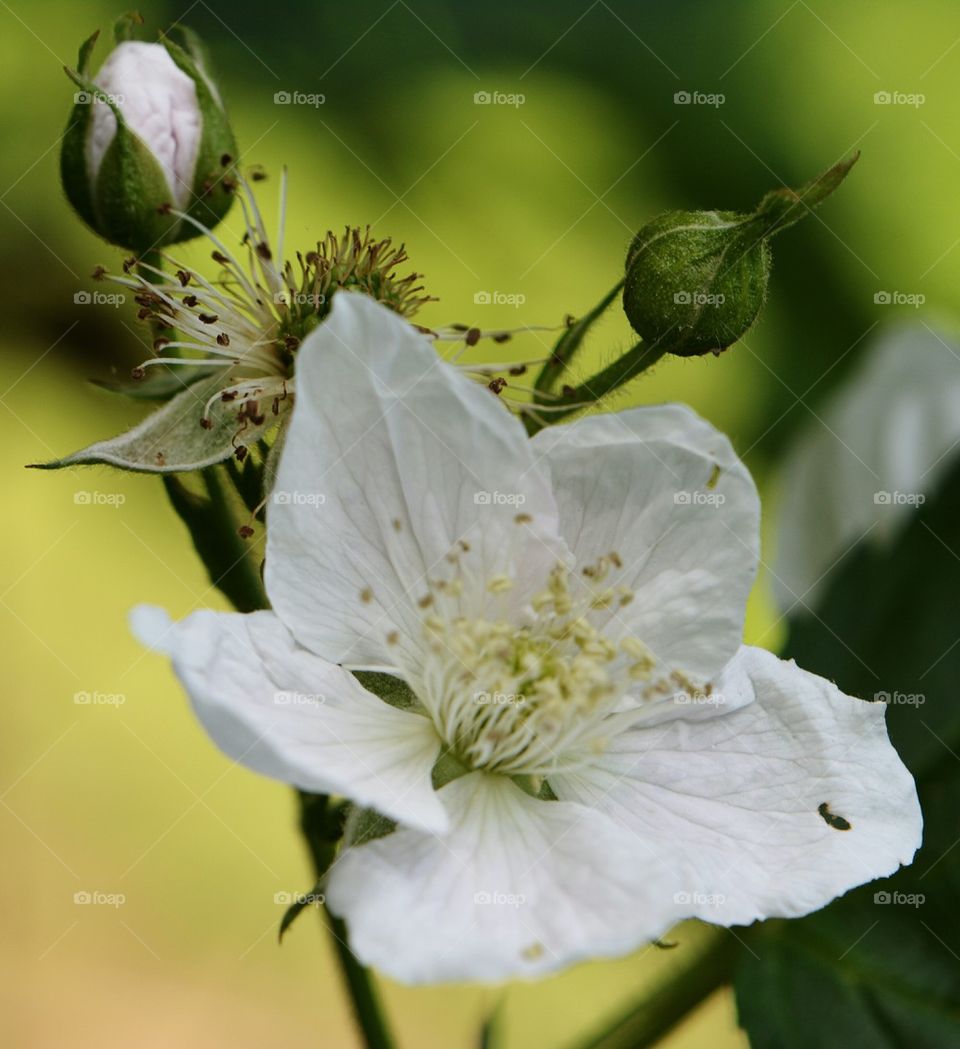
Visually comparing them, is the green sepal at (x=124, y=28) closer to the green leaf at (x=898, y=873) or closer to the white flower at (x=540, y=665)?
the white flower at (x=540, y=665)

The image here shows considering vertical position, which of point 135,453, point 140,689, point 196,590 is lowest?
point 140,689

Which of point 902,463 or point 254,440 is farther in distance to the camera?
point 902,463

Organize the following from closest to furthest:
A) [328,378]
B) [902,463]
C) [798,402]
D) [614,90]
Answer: [328,378] < [902,463] < [798,402] < [614,90]

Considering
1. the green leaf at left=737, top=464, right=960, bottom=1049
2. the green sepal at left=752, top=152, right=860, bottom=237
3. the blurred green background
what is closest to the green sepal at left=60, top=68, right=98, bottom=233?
the green sepal at left=752, top=152, right=860, bottom=237

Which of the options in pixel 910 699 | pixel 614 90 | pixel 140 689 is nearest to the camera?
pixel 910 699

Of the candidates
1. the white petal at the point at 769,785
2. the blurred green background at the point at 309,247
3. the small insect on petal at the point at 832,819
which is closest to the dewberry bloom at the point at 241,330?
the white petal at the point at 769,785

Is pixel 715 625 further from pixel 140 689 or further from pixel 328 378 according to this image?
pixel 140 689

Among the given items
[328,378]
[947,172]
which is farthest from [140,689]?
[947,172]

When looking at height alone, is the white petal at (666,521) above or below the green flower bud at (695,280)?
below
